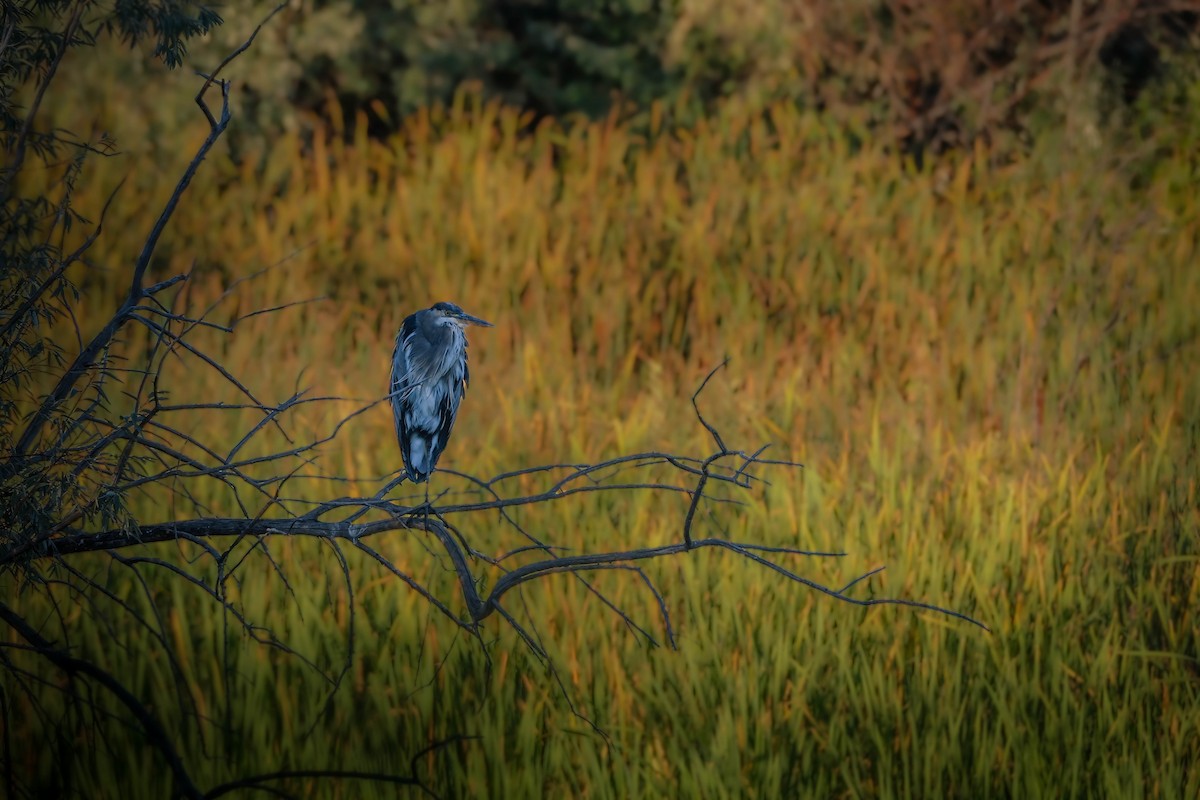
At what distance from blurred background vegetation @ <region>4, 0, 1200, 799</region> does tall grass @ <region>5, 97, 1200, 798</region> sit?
0.06 ft

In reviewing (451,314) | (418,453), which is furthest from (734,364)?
(418,453)

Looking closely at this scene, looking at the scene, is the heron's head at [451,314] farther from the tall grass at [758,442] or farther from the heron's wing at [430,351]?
the tall grass at [758,442]

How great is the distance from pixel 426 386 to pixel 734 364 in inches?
88.0

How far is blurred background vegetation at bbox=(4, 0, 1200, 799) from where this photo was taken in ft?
9.60

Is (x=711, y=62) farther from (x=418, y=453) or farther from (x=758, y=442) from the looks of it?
(x=418, y=453)

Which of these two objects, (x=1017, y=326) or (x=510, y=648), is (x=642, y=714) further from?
(x=1017, y=326)

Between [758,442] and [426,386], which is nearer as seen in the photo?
[426,386]

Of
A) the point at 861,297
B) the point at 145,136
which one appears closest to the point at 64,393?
the point at 861,297

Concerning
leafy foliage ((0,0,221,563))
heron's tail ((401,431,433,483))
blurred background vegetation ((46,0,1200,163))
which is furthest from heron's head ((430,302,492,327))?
blurred background vegetation ((46,0,1200,163))

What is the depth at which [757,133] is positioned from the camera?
6.76 m

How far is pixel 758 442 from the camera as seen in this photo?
4.24 m

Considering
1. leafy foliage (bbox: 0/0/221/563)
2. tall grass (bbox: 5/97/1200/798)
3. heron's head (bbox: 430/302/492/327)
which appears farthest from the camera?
heron's head (bbox: 430/302/492/327)

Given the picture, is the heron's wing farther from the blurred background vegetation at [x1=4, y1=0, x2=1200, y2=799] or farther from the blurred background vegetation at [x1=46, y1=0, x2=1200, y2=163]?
the blurred background vegetation at [x1=46, y1=0, x2=1200, y2=163]

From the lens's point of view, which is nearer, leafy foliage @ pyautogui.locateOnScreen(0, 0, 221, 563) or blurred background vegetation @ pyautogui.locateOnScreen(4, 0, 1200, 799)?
leafy foliage @ pyautogui.locateOnScreen(0, 0, 221, 563)
